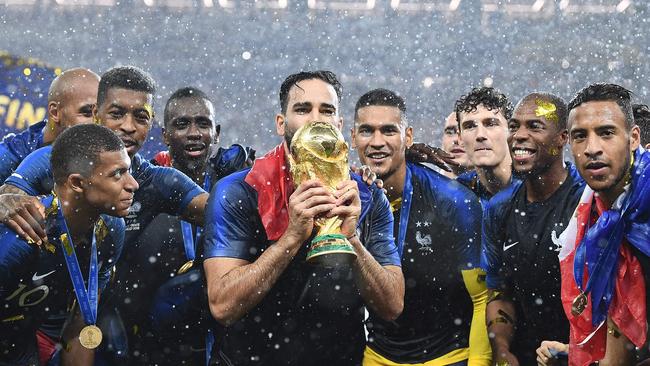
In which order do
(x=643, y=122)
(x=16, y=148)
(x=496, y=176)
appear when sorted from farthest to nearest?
(x=496, y=176)
(x=16, y=148)
(x=643, y=122)

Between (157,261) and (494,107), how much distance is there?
199cm

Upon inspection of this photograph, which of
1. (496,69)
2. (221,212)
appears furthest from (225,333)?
(496,69)

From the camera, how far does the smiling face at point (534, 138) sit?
150 inches

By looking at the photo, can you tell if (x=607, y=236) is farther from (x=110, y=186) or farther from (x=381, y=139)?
(x=110, y=186)

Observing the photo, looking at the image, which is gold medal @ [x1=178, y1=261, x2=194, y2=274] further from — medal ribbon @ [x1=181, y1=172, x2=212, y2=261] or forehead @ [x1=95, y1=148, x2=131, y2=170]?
forehead @ [x1=95, y1=148, x2=131, y2=170]

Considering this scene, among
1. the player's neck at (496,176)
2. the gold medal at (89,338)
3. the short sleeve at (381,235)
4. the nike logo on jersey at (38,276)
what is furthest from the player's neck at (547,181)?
the nike logo on jersey at (38,276)

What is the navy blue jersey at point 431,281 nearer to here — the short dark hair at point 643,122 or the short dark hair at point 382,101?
the short dark hair at point 382,101

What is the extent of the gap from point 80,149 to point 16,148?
31.2 inches

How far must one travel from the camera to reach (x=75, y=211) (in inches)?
131

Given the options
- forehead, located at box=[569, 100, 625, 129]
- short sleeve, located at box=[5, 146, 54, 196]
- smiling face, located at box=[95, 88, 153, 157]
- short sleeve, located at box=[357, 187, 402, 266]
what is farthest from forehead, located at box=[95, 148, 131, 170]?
forehead, located at box=[569, 100, 625, 129]

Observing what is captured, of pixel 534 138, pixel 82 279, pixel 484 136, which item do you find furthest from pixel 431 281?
pixel 82 279

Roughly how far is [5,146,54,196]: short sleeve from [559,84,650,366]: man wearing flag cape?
2.04 meters

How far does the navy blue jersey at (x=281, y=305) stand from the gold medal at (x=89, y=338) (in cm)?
75

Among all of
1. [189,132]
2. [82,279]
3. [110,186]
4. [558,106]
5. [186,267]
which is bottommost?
[186,267]
